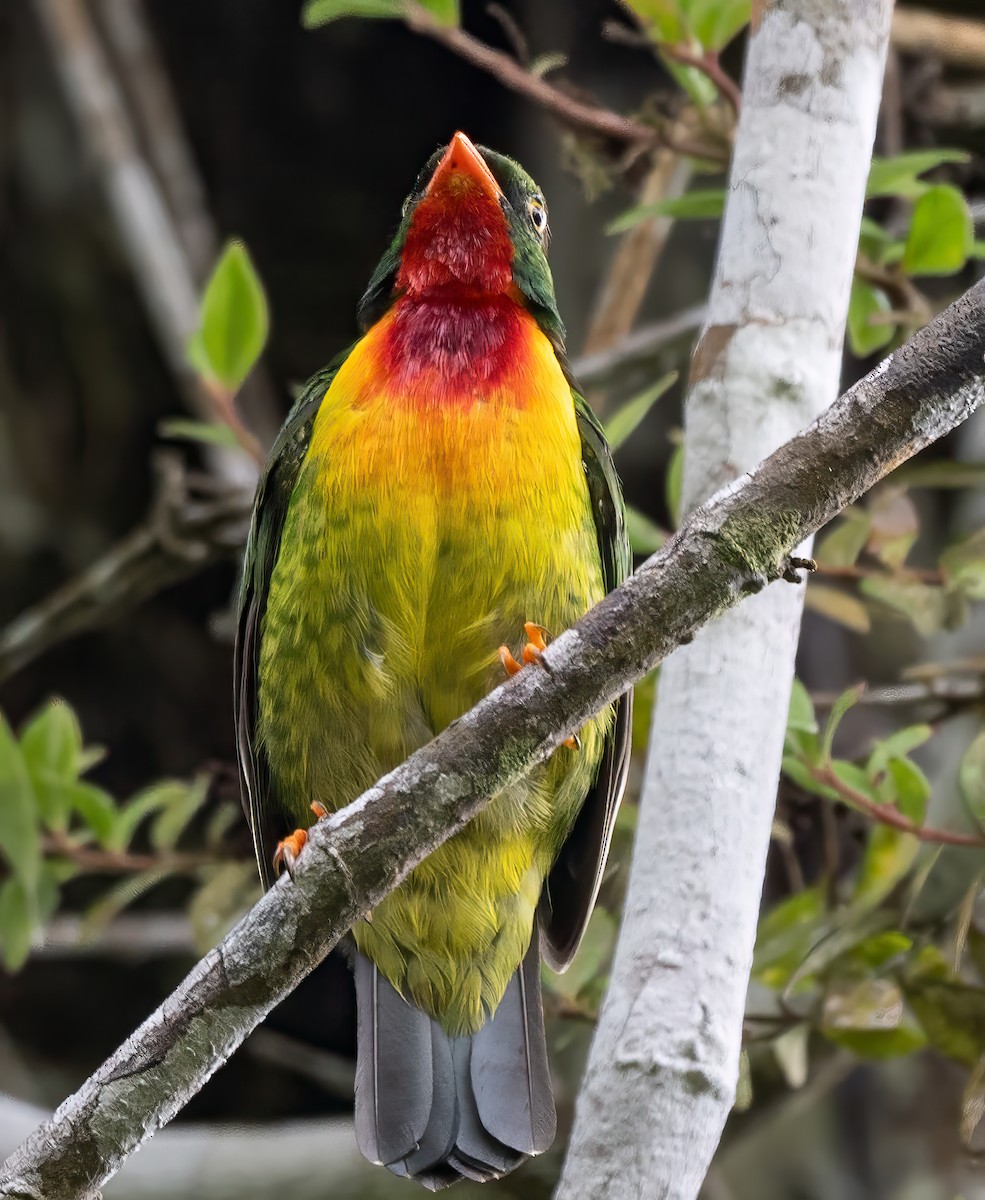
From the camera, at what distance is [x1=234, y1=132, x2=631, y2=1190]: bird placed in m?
2.28

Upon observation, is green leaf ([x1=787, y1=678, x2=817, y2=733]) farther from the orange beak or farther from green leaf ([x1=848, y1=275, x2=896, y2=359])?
the orange beak

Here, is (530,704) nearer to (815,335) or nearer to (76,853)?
(815,335)

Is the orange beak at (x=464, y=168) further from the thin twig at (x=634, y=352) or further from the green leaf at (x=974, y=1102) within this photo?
the green leaf at (x=974, y=1102)

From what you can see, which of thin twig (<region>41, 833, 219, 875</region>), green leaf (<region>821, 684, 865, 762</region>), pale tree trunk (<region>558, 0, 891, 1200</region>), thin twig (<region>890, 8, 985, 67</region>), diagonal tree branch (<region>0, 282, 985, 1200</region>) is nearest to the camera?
diagonal tree branch (<region>0, 282, 985, 1200</region>)

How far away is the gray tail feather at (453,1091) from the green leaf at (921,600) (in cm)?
87

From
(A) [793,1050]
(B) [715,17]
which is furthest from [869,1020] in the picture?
(B) [715,17]

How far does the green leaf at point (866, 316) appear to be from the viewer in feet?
8.79

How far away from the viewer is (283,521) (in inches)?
100

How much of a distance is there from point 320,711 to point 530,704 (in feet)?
2.76

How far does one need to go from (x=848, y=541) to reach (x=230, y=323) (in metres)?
1.17

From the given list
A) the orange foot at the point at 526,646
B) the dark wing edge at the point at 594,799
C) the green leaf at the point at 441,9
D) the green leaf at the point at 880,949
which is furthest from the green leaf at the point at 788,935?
the green leaf at the point at 441,9

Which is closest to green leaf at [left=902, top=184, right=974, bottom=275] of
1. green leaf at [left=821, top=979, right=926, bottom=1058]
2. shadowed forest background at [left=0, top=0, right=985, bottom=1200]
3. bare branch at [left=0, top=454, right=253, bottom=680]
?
shadowed forest background at [left=0, top=0, right=985, bottom=1200]

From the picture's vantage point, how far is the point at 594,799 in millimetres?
2588

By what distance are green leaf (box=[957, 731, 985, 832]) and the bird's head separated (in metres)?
1.00
